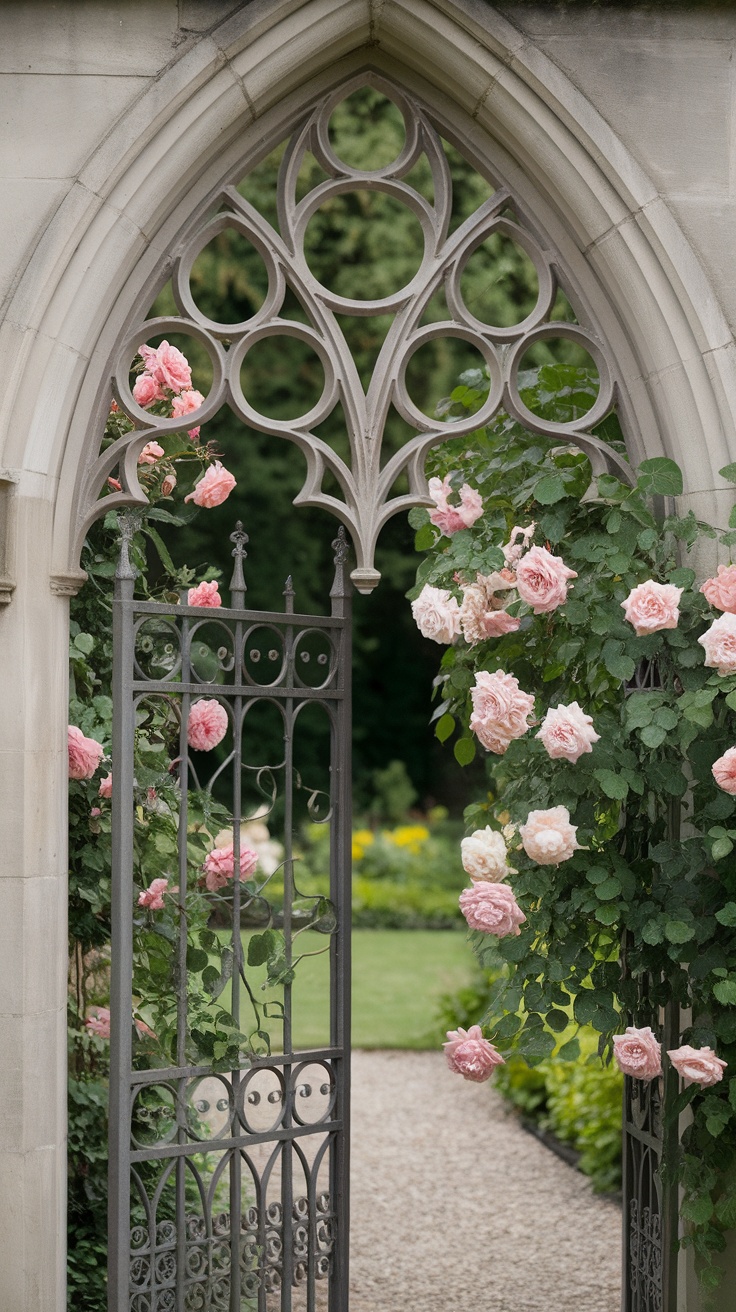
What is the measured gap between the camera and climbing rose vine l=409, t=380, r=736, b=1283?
2.88 meters

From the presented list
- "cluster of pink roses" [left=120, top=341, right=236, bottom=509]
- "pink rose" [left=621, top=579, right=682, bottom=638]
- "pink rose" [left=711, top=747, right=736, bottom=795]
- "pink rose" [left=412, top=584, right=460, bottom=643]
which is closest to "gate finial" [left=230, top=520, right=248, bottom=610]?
"cluster of pink roses" [left=120, top=341, right=236, bottom=509]

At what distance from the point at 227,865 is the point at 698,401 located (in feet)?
5.24

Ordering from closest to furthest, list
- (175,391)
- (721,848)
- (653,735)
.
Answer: (721,848) → (653,735) → (175,391)

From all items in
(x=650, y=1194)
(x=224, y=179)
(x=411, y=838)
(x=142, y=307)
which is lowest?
(x=411, y=838)

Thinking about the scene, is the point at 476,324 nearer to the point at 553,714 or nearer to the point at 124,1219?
the point at 553,714

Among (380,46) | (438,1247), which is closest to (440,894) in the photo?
(438,1247)

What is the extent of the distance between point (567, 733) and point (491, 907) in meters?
0.42

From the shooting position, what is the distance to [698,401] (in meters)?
3.13

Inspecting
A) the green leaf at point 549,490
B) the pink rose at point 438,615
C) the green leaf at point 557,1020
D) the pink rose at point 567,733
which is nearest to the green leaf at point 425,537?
the pink rose at point 438,615

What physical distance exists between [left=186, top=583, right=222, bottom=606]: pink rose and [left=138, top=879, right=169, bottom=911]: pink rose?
0.74m

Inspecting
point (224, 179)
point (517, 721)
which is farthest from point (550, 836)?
point (224, 179)

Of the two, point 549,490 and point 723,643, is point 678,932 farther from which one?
point 549,490

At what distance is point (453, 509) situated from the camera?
335 cm

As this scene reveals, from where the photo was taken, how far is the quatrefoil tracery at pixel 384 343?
10.5 feet
